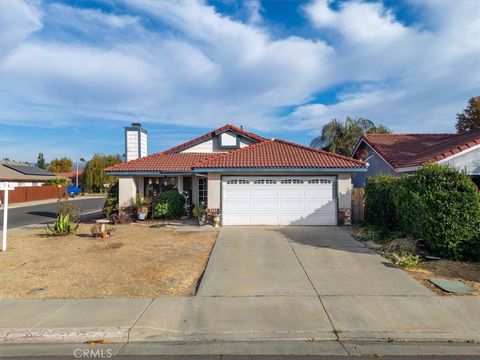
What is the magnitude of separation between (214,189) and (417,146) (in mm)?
11589

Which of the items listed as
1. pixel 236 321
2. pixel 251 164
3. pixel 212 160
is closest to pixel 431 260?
pixel 236 321

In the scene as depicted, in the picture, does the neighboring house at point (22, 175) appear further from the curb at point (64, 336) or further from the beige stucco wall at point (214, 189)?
the curb at point (64, 336)

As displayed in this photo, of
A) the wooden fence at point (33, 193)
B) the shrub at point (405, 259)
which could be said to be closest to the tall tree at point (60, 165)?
the wooden fence at point (33, 193)

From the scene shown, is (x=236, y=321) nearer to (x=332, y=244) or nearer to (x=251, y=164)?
(x=332, y=244)

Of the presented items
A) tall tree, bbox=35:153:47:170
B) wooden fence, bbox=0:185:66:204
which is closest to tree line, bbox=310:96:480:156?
wooden fence, bbox=0:185:66:204

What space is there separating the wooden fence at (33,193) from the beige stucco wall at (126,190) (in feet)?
73.3

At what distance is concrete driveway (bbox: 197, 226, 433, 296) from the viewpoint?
20.4 feet

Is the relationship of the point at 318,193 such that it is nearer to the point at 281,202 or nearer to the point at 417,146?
the point at 281,202

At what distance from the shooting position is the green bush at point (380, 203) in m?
12.0

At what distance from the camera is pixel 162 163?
58.5 ft

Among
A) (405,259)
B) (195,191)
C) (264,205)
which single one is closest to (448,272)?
(405,259)

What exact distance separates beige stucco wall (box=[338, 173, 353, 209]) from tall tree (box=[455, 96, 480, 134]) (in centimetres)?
2196

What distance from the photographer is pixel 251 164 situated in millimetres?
14344

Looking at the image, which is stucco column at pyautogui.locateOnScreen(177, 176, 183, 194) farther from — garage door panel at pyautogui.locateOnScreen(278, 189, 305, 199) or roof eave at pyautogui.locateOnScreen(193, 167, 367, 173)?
garage door panel at pyautogui.locateOnScreen(278, 189, 305, 199)
